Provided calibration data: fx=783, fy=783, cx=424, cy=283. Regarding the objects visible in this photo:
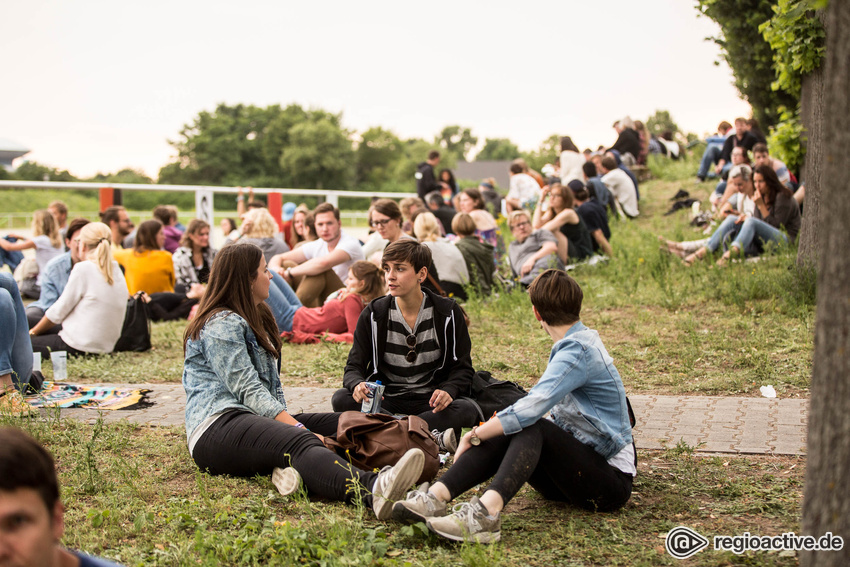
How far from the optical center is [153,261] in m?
10.3

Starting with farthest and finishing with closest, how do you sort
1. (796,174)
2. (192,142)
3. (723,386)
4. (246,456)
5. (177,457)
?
(192,142) < (796,174) < (723,386) < (177,457) < (246,456)

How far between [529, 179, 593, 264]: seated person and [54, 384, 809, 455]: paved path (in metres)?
5.35

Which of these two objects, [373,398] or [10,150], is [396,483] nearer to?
[373,398]

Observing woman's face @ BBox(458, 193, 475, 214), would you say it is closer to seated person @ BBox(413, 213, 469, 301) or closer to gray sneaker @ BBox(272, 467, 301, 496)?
seated person @ BBox(413, 213, 469, 301)

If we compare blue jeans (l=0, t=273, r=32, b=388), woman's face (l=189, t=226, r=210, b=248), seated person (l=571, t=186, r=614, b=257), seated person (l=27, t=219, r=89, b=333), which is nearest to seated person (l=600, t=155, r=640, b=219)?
seated person (l=571, t=186, r=614, b=257)

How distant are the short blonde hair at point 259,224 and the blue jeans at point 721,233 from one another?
230 inches

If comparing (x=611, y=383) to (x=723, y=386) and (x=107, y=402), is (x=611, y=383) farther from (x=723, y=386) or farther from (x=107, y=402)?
(x=107, y=402)

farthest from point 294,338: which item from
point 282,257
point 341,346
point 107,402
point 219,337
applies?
point 219,337

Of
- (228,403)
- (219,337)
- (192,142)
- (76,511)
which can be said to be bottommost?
(76,511)

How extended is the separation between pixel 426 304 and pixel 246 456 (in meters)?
1.50

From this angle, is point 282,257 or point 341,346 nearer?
point 341,346

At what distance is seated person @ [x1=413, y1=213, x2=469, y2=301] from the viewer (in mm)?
9602

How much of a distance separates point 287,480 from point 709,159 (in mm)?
16607

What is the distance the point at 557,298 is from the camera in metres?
3.70
